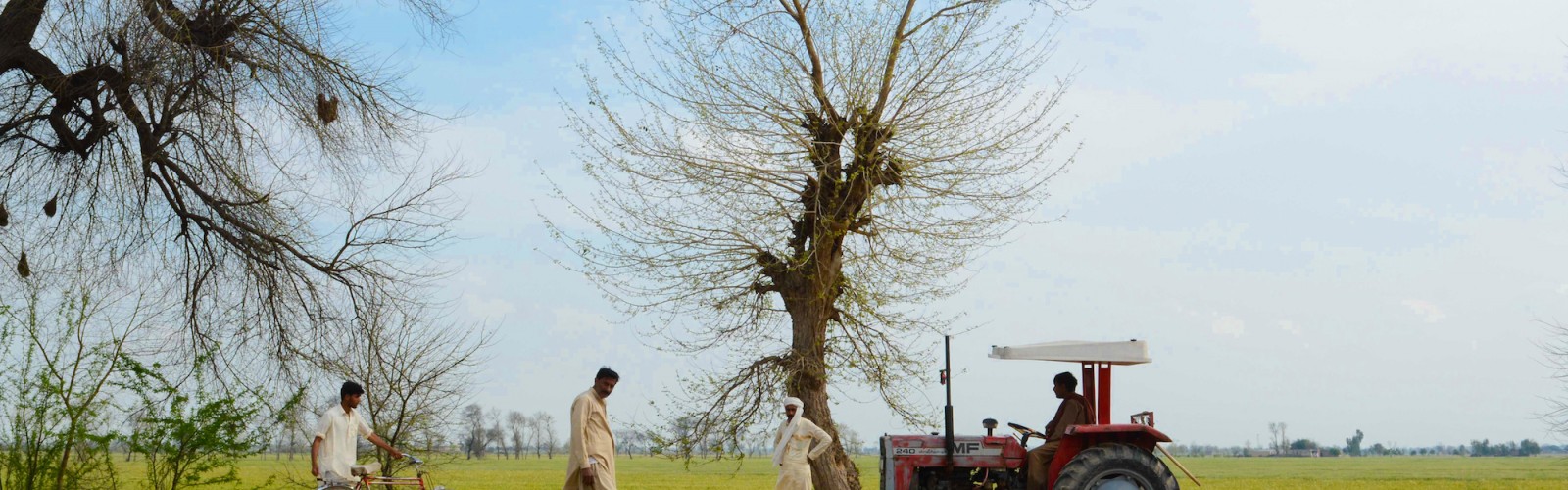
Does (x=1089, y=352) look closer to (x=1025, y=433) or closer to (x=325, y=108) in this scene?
(x=1025, y=433)

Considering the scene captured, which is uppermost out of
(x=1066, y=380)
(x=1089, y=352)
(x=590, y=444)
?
(x=1089, y=352)

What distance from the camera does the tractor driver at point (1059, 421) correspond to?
11.4 m

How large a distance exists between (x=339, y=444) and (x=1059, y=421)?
19.7 feet

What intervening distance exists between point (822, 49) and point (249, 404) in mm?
9384

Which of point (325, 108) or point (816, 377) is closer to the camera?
point (325, 108)

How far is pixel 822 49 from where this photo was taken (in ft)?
64.3

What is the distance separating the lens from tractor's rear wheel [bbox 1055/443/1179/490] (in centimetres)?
1088

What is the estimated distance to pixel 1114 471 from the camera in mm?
11008

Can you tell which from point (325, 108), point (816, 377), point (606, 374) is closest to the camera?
point (606, 374)

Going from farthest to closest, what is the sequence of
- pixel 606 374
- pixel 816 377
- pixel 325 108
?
1. pixel 816 377
2. pixel 325 108
3. pixel 606 374

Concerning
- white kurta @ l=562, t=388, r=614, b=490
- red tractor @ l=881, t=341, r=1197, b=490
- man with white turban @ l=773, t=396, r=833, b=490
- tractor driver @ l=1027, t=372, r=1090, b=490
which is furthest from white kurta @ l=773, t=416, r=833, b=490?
white kurta @ l=562, t=388, r=614, b=490

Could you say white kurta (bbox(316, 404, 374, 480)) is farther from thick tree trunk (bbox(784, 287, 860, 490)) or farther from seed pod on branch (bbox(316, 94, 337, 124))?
thick tree trunk (bbox(784, 287, 860, 490))

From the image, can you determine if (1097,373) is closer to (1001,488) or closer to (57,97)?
(1001,488)

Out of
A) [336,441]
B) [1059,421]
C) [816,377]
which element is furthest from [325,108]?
[1059,421]
